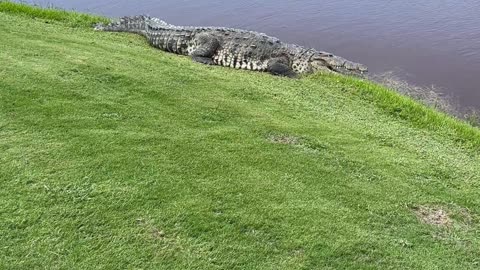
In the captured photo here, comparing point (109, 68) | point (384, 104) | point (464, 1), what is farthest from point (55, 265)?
point (464, 1)

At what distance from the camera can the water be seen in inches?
375

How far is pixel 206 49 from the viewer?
8.57m

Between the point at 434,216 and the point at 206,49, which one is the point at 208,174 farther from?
the point at 206,49

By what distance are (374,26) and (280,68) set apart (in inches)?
165

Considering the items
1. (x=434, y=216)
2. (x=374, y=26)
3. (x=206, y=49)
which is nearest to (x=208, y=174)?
(x=434, y=216)

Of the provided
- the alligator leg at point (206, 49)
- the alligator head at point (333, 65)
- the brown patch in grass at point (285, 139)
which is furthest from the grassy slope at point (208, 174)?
the alligator leg at point (206, 49)

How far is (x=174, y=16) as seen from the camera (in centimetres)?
1282

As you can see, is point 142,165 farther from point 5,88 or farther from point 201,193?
point 5,88

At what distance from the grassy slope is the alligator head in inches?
77.5

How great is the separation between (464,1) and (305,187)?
10.5 meters

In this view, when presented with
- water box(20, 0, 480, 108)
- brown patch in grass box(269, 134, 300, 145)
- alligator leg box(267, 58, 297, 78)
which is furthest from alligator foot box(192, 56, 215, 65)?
brown patch in grass box(269, 134, 300, 145)

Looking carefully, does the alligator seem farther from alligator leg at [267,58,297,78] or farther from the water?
the water

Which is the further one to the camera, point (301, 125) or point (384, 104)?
point (384, 104)

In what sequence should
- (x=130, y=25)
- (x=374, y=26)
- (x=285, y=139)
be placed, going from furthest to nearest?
(x=374, y=26) → (x=130, y=25) → (x=285, y=139)
